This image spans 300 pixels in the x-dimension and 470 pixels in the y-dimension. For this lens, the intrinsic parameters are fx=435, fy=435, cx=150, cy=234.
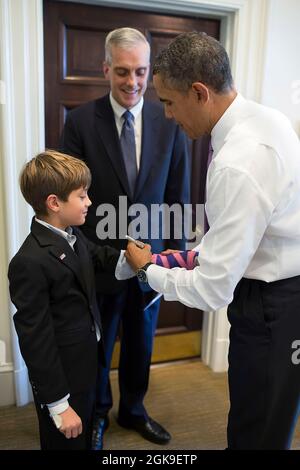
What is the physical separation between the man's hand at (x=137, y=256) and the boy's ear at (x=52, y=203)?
10.9 inches

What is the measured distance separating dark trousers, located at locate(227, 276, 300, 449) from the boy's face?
0.49m

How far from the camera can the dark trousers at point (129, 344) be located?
70.0 inches

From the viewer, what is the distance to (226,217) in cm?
100

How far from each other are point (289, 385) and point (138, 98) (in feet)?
3.66

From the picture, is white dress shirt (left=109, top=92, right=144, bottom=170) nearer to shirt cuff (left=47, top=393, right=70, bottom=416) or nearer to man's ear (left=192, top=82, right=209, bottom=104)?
man's ear (left=192, top=82, right=209, bottom=104)

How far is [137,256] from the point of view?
1.33 metres

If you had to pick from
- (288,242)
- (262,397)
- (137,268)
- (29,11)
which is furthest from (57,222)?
(29,11)

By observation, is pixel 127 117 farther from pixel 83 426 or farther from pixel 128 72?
pixel 83 426

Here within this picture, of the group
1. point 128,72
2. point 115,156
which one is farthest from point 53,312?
point 128,72

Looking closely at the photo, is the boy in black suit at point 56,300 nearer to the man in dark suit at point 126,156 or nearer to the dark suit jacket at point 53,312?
the dark suit jacket at point 53,312

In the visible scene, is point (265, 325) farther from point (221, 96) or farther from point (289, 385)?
point (221, 96)

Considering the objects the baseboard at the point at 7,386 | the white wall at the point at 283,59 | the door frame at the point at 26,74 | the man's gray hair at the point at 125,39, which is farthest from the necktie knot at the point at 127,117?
the baseboard at the point at 7,386
